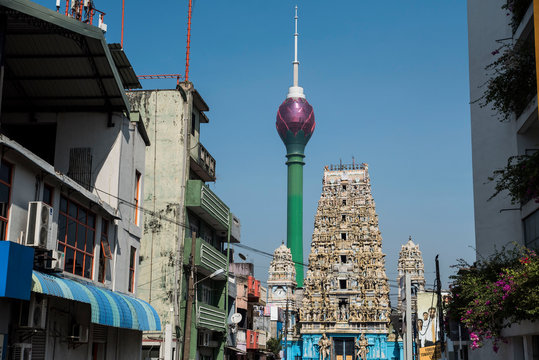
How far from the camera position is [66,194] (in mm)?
22766

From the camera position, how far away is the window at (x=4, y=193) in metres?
18.4

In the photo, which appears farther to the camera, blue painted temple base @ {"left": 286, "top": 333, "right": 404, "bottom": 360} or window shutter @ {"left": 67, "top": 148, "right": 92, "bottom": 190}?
blue painted temple base @ {"left": 286, "top": 333, "right": 404, "bottom": 360}

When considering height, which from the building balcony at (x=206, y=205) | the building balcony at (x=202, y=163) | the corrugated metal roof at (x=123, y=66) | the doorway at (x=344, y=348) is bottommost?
the doorway at (x=344, y=348)

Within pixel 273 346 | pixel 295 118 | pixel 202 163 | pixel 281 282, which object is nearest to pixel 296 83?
pixel 295 118

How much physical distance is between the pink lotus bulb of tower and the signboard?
342ft

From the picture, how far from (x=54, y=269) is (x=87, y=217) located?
4.49 meters

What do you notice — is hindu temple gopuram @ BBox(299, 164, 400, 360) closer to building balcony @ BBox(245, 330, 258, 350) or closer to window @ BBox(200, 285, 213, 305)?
building balcony @ BBox(245, 330, 258, 350)

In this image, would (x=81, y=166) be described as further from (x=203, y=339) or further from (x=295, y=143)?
(x=295, y=143)

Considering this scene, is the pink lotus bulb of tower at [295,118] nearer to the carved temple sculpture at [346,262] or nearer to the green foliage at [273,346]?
the carved temple sculpture at [346,262]

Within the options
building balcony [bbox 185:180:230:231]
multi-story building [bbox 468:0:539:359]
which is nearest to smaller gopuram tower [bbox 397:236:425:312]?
building balcony [bbox 185:180:230:231]

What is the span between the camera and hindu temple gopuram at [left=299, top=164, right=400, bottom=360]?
98.6 m

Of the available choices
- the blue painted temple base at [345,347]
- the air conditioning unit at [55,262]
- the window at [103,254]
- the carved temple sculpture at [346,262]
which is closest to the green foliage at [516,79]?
the air conditioning unit at [55,262]

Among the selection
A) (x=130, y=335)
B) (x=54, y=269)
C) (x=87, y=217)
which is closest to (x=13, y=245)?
(x=54, y=269)

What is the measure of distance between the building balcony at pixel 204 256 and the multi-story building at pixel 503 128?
1444cm
